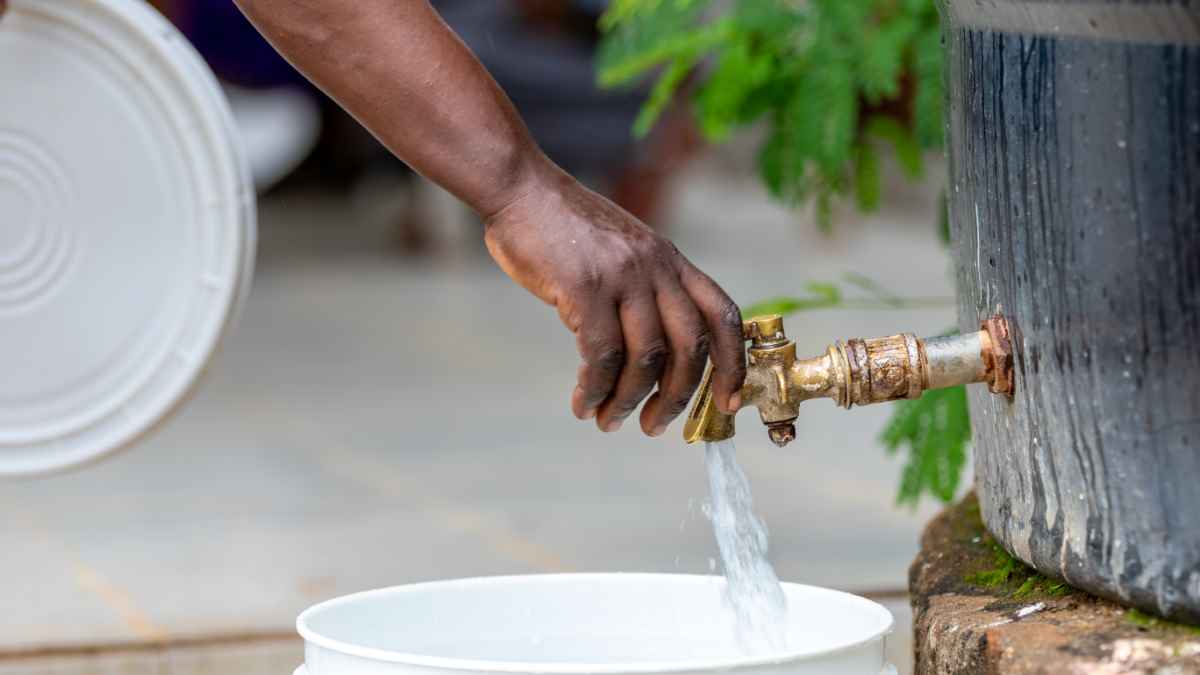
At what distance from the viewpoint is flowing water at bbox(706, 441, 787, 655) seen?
1.63 meters

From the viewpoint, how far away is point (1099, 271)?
1.38 metres

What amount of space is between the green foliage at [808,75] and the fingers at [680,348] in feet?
4.31

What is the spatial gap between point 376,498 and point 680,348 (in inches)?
107

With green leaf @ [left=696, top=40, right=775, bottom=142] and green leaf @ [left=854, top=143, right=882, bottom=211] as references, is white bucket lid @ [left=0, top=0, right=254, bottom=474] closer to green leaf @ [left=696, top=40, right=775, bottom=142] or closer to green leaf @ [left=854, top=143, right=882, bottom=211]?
green leaf @ [left=696, top=40, right=775, bottom=142]

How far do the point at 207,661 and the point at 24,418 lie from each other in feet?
2.52

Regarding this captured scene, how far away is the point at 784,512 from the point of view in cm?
388

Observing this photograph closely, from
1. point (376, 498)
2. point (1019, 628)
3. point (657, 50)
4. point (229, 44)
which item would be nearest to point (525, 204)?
point (1019, 628)

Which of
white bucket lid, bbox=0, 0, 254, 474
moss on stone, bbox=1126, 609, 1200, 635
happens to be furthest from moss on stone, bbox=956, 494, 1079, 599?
white bucket lid, bbox=0, 0, 254, 474

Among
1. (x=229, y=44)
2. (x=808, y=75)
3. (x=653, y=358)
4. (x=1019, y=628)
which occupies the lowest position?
(x=1019, y=628)

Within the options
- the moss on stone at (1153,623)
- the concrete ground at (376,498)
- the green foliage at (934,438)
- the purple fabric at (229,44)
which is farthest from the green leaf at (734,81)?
the purple fabric at (229,44)

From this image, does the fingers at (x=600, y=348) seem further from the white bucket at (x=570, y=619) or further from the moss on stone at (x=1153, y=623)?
the moss on stone at (x=1153, y=623)

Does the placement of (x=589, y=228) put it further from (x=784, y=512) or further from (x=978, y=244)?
(x=784, y=512)

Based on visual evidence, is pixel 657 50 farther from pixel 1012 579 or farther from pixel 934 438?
pixel 1012 579

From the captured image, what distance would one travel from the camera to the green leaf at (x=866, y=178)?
290 centimetres
